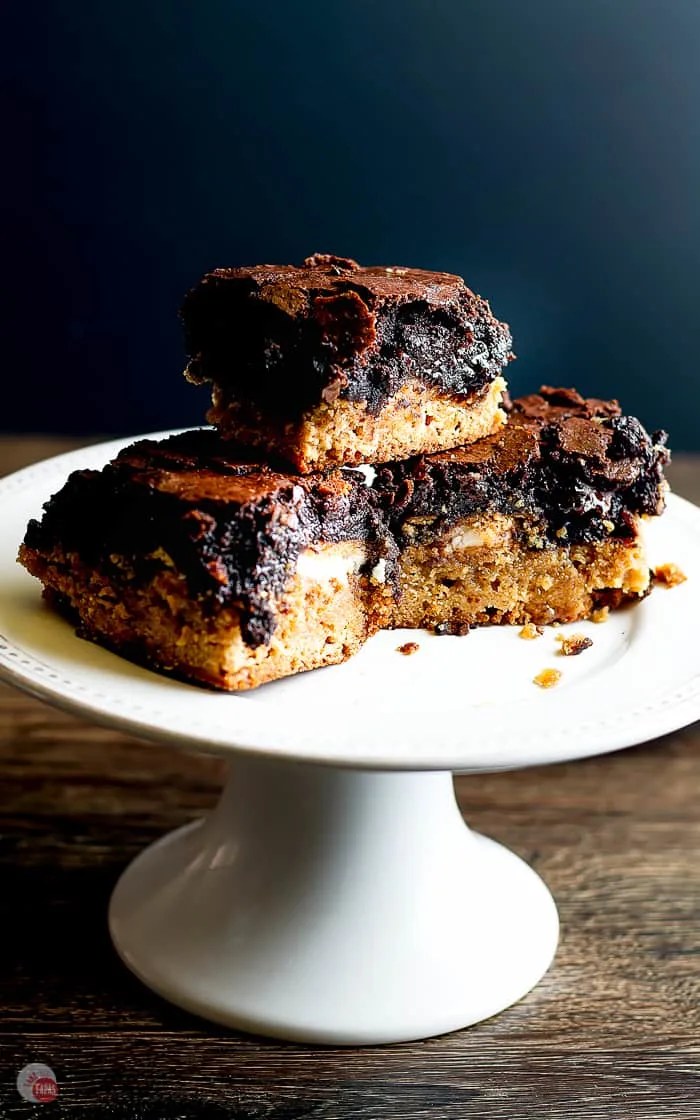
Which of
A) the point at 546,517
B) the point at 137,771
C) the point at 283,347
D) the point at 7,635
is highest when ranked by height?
the point at 283,347

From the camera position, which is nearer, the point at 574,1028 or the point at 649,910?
the point at 574,1028

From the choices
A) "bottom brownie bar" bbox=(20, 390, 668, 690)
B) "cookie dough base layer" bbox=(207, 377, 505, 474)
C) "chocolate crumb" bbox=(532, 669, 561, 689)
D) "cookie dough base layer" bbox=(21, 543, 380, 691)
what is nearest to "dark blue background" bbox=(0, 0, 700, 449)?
"bottom brownie bar" bbox=(20, 390, 668, 690)

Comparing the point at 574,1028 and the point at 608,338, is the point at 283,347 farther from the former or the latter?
the point at 608,338

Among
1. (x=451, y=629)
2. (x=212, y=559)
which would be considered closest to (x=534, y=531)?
(x=451, y=629)

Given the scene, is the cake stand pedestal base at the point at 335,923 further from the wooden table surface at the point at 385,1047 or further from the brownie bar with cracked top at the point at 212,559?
the brownie bar with cracked top at the point at 212,559

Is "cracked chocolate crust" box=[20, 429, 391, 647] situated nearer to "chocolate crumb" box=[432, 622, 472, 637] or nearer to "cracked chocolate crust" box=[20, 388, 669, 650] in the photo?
→ "cracked chocolate crust" box=[20, 388, 669, 650]

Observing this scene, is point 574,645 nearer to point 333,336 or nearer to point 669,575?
point 669,575

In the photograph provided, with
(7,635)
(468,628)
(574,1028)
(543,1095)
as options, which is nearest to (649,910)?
(574,1028)

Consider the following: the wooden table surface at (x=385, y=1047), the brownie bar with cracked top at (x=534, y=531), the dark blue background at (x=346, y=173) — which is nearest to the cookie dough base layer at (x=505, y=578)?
the brownie bar with cracked top at (x=534, y=531)
